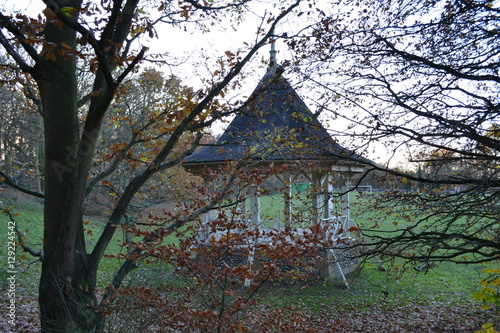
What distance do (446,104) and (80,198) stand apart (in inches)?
159

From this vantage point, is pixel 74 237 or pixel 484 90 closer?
pixel 74 237

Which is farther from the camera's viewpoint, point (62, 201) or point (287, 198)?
point (287, 198)

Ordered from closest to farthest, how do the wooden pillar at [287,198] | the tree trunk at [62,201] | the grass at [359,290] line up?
the tree trunk at [62,201]
the wooden pillar at [287,198]
the grass at [359,290]

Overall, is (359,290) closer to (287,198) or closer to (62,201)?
(287,198)

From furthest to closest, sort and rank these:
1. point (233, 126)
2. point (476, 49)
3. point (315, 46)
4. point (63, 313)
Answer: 1. point (233, 126)
2. point (315, 46)
3. point (476, 49)
4. point (63, 313)

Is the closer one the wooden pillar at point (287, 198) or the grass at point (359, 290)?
the wooden pillar at point (287, 198)

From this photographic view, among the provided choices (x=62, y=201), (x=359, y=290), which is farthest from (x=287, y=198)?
(x=359, y=290)

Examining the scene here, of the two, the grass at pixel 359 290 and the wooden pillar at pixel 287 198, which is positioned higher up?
the wooden pillar at pixel 287 198

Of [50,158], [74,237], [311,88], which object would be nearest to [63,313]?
[74,237]

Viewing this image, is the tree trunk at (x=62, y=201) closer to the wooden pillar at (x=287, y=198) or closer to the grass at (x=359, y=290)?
the wooden pillar at (x=287, y=198)

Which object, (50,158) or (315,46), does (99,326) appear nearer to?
(50,158)

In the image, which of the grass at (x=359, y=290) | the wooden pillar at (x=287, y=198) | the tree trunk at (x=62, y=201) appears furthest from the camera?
the grass at (x=359, y=290)

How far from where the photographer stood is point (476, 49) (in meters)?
4.36

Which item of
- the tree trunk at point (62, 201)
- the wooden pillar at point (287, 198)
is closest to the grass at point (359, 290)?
the wooden pillar at point (287, 198)
